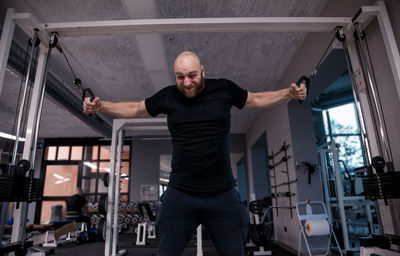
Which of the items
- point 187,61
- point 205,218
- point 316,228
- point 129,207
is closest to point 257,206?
point 316,228

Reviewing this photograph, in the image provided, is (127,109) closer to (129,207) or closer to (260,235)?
(260,235)

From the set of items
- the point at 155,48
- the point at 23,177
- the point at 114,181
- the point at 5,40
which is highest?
the point at 155,48

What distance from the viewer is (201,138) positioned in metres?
1.20

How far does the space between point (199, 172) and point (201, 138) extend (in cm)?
15

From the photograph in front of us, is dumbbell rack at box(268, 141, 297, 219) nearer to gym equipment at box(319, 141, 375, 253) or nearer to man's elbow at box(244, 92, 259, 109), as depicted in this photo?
gym equipment at box(319, 141, 375, 253)

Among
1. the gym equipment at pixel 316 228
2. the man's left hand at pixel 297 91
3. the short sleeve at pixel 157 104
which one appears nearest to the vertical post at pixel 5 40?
the short sleeve at pixel 157 104

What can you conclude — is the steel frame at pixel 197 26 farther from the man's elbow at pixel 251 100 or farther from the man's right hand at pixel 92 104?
the man's elbow at pixel 251 100

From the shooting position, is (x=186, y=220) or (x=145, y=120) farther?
(x=145, y=120)

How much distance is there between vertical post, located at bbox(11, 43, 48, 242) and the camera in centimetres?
174

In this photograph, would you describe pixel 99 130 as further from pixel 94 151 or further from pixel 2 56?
pixel 2 56

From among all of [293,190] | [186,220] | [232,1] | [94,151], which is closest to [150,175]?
[94,151]

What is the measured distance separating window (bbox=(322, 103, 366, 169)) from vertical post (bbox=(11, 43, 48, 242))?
715cm

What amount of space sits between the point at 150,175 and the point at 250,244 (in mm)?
4599

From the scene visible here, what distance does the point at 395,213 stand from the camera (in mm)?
1904
